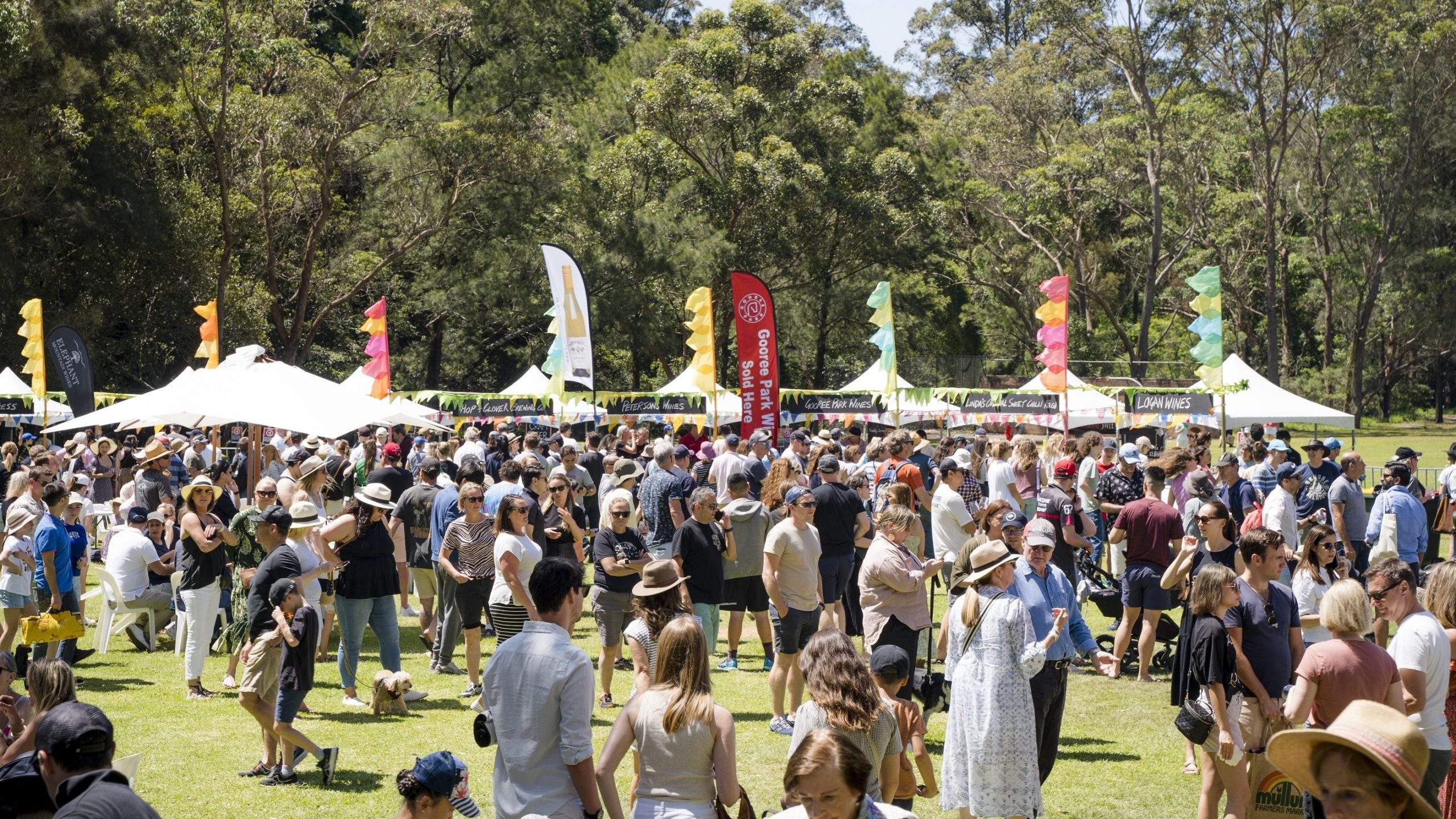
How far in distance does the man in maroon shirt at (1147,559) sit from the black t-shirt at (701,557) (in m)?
3.09

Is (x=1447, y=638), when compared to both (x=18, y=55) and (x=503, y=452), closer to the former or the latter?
(x=503, y=452)

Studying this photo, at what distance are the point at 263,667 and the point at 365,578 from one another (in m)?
1.63

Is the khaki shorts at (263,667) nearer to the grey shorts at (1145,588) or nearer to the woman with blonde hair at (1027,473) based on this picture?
the grey shorts at (1145,588)

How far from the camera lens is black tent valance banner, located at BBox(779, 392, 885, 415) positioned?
26.3 metres

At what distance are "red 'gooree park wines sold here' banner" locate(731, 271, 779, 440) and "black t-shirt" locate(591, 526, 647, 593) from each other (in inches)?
314

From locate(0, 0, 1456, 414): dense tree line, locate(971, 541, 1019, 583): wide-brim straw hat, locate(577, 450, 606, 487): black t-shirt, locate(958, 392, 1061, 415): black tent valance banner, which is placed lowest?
locate(971, 541, 1019, 583): wide-brim straw hat

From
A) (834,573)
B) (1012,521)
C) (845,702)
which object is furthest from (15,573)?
(845,702)

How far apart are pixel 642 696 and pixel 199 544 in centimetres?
592

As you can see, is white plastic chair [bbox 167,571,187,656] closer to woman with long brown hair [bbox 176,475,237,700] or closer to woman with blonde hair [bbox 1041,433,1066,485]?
woman with long brown hair [bbox 176,475,237,700]

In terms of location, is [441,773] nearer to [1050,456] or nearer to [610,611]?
[610,611]

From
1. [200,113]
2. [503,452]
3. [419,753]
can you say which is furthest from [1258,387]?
[200,113]

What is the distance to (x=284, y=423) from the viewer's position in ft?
36.0

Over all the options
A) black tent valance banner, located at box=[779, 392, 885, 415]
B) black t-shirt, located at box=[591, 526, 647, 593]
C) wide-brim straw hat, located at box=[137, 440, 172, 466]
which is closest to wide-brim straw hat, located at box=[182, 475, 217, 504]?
black t-shirt, located at box=[591, 526, 647, 593]

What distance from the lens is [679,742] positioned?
13.0 ft
